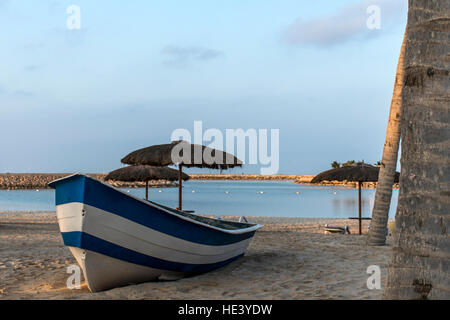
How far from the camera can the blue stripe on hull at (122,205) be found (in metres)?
5.14

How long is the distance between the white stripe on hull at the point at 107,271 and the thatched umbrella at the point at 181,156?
6.77 metres

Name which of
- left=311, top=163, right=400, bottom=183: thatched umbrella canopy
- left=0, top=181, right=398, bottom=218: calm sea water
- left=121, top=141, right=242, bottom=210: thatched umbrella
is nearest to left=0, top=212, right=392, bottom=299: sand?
left=121, top=141, right=242, bottom=210: thatched umbrella

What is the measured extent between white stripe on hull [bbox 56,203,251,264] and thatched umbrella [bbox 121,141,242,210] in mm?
6522

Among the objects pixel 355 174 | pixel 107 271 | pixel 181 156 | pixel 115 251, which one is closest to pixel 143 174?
pixel 181 156

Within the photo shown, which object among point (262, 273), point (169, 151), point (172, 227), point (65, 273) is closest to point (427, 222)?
point (172, 227)

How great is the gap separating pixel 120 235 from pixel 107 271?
568mm

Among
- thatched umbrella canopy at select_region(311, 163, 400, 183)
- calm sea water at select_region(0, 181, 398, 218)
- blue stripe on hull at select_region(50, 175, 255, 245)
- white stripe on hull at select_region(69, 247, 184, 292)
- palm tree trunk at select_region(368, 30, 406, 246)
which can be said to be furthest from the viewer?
calm sea water at select_region(0, 181, 398, 218)

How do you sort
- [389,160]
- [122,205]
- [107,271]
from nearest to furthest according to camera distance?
[122,205], [107,271], [389,160]

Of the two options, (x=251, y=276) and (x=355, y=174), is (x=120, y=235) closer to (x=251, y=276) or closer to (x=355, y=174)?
(x=251, y=276)

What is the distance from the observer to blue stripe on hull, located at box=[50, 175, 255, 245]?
16.9ft

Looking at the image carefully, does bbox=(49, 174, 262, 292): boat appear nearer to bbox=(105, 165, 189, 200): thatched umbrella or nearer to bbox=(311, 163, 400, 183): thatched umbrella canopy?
bbox=(311, 163, 400, 183): thatched umbrella canopy

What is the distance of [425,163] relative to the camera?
110 inches

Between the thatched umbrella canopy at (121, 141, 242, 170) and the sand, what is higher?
the thatched umbrella canopy at (121, 141, 242, 170)

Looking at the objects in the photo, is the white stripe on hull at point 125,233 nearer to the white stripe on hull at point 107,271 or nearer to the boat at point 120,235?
the boat at point 120,235
